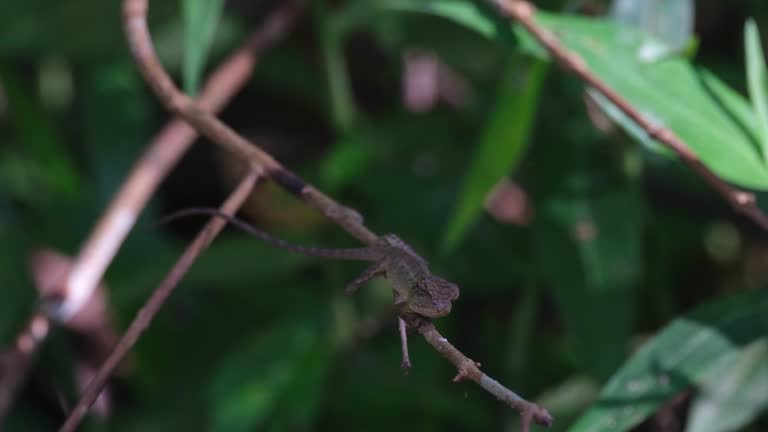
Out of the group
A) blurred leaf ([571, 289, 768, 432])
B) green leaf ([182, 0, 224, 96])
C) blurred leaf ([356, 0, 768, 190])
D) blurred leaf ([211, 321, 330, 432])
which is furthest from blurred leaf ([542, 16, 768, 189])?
blurred leaf ([211, 321, 330, 432])

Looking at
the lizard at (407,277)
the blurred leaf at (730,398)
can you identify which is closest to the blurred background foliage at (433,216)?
the blurred leaf at (730,398)

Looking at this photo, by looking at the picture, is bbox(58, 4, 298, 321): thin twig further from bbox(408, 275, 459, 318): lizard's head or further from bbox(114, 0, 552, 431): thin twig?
bbox(408, 275, 459, 318): lizard's head

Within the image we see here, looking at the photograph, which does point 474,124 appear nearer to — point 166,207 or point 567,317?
point 567,317

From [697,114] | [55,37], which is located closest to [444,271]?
[697,114]

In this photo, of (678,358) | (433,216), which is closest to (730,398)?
(678,358)

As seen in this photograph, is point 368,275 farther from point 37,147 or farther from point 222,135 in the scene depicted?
point 37,147
